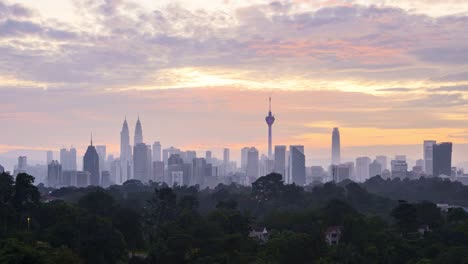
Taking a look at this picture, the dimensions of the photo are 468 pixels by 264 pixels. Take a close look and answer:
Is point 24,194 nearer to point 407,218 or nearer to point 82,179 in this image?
point 407,218

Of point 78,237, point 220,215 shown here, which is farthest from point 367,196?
point 78,237

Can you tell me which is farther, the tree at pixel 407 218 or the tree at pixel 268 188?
the tree at pixel 268 188

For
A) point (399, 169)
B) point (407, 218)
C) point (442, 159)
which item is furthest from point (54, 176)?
point (407, 218)

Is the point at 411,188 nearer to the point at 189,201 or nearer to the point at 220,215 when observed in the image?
the point at 189,201

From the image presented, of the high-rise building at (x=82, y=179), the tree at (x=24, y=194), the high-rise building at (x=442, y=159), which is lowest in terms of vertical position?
the high-rise building at (x=82, y=179)

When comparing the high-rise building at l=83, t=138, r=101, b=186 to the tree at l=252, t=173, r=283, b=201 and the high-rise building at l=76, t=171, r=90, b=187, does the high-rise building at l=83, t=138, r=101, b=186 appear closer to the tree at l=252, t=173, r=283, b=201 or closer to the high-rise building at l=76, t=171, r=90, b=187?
the high-rise building at l=76, t=171, r=90, b=187

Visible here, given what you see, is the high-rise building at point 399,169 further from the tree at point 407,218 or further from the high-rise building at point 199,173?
the tree at point 407,218

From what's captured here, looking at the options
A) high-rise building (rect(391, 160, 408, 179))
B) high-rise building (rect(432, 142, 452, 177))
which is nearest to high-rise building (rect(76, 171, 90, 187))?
high-rise building (rect(391, 160, 408, 179))

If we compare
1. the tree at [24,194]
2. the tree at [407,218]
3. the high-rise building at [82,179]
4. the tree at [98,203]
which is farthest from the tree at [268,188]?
the high-rise building at [82,179]
